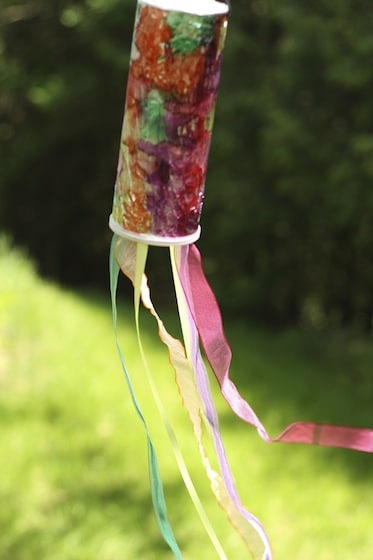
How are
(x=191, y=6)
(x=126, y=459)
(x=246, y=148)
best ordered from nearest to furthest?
(x=191, y=6) → (x=126, y=459) → (x=246, y=148)

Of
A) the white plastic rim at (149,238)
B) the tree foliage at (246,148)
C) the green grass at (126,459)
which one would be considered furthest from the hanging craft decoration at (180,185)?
the tree foliage at (246,148)

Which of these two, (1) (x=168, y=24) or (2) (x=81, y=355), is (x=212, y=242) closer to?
(2) (x=81, y=355)

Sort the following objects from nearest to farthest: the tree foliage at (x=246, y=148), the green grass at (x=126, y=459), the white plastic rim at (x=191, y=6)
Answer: the white plastic rim at (x=191, y=6) < the green grass at (x=126, y=459) < the tree foliage at (x=246, y=148)

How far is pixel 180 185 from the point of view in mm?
1238

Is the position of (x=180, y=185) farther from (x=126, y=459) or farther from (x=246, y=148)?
(x=246, y=148)

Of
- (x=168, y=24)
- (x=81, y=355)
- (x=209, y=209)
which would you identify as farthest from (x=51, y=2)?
(x=168, y=24)

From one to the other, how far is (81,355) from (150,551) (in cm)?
226

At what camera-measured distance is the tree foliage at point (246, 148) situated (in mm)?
6594

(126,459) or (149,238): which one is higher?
(149,238)

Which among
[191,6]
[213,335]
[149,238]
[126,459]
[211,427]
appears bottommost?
[126,459]

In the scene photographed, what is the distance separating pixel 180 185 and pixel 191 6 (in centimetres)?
23

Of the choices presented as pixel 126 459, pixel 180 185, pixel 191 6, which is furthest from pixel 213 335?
pixel 126 459

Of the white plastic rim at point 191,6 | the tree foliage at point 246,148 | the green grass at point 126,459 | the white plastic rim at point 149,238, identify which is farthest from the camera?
the tree foliage at point 246,148

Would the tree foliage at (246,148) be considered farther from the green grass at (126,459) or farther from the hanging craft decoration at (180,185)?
the hanging craft decoration at (180,185)
